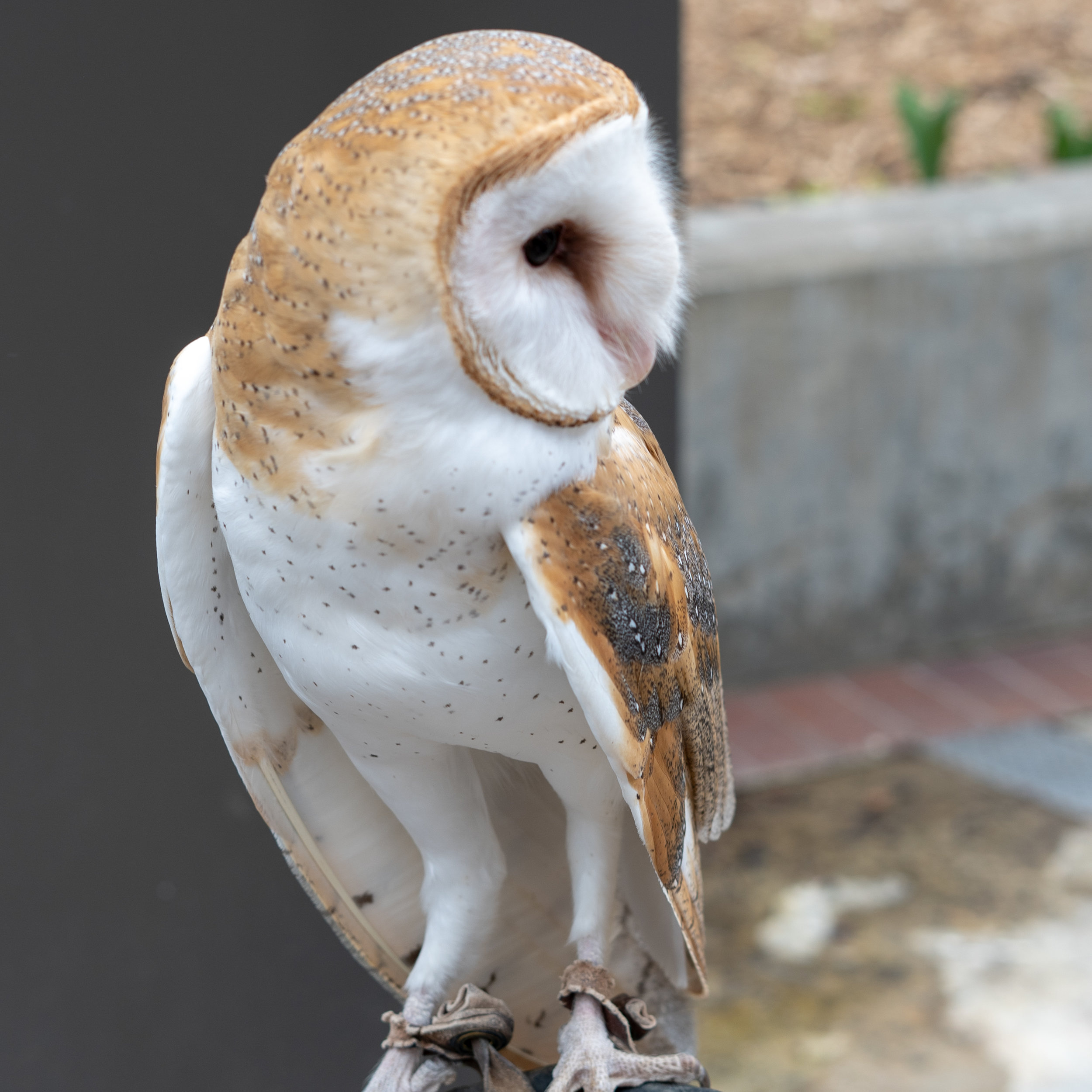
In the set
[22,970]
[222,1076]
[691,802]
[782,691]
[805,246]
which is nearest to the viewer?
[691,802]

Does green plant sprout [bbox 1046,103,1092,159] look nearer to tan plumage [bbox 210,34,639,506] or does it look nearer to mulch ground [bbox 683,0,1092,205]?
mulch ground [bbox 683,0,1092,205]

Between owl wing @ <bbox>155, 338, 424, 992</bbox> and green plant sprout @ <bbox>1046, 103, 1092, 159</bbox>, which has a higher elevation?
owl wing @ <bbox>155, 338, 424, 992</bbox>

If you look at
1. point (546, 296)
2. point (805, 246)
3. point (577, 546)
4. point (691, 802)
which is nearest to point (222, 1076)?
point (691, 802)

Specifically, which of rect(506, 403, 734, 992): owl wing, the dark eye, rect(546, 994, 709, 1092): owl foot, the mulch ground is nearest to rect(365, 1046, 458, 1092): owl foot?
rect(546, 994, 709, 1092): owl foot

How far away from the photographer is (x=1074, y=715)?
11.4 ft

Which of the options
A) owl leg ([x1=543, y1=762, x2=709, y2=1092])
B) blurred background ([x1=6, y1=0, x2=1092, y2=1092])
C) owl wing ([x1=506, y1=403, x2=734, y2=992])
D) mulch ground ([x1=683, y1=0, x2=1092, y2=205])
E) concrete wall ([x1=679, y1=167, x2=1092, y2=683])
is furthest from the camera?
mulch ground ([x1=683, y1=0, x2=1092, y2=205])

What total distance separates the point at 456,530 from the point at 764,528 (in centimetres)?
276

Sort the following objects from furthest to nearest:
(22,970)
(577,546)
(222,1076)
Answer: (222,1076) → (22,970) → (577,546)

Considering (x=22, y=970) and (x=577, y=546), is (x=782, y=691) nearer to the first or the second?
(x=22, y=970)

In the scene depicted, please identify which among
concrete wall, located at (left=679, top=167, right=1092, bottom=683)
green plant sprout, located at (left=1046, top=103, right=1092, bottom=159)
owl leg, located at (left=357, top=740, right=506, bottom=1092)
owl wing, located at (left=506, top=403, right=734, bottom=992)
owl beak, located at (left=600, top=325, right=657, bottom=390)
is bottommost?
concrete wall, located at (left=679, top=167, right=1092, bottom=683)

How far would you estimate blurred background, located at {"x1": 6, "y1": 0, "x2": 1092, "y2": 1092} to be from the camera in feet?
4.94

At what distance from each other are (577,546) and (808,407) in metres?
2.70

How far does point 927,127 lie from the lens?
4.29 metres

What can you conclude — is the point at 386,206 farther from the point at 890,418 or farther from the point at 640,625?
the point at 890,418
